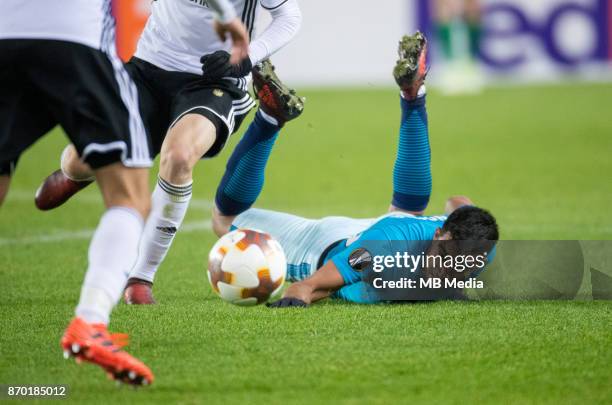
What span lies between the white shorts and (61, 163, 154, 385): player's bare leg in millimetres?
1885

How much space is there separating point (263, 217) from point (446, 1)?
17.0 metres

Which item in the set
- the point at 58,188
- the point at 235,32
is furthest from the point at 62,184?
the point at 235,32

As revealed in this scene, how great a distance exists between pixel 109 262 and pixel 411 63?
9.12ft

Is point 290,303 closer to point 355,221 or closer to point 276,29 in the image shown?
point 355,221

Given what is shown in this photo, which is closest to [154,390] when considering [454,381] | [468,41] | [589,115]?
[454,381]

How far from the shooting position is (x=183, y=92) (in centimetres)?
566

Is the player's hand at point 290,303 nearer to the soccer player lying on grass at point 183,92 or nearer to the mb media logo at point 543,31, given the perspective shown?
the soccer player lying on grass at point 183,92

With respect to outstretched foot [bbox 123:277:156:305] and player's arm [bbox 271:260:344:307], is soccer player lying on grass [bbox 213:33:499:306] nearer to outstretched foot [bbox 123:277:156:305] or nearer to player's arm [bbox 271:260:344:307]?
player's arm [bbox 271:260:344:307]

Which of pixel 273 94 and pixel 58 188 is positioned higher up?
pixel 273 94

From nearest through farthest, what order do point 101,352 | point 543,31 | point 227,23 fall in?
point 101,352, point 227,23, point 543,31

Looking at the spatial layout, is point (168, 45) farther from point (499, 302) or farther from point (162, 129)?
point (499, 302)

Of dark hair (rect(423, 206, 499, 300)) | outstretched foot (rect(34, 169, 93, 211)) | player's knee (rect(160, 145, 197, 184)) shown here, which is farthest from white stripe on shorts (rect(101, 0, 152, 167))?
outstretched foot (rect(34, 169, 93, 211))

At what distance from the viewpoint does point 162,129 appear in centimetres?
580

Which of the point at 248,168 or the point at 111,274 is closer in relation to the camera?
the point at 111,274
